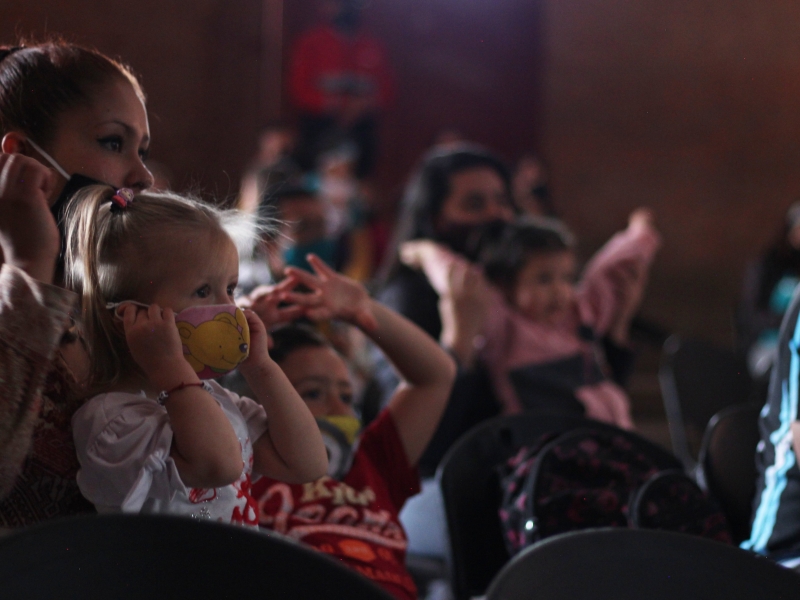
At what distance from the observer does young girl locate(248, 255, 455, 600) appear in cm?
116

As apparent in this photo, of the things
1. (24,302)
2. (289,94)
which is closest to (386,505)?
(24,302)

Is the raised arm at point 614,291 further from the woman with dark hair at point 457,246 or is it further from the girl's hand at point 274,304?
the girl's hand at point 274,304

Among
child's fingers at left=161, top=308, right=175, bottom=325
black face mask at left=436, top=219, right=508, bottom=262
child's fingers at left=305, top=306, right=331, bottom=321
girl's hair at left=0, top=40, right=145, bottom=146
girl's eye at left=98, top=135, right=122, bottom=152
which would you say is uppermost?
girl's hair at left=0, top=40, right=145, bottom=146

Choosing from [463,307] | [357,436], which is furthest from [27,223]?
[463,307]

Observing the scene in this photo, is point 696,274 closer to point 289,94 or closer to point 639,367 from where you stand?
point 639,367

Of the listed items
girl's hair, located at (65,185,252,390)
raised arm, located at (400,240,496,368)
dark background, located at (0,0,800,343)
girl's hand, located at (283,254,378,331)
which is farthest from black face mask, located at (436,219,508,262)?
dark background, located at (0,0,800,343)

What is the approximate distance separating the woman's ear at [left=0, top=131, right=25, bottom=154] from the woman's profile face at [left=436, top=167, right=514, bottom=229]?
1539 millimetres

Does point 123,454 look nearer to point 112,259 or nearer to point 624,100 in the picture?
point 112,259

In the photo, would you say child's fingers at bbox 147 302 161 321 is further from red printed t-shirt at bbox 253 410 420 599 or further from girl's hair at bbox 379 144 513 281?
girl's hair at bbox 379 144 513 281

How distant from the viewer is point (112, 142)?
3.16 ft

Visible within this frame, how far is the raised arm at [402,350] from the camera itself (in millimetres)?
1236

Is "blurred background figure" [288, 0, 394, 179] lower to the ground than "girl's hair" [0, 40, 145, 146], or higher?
lower

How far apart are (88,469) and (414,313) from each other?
1.33m

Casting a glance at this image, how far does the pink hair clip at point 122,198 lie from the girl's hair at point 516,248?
154cm
